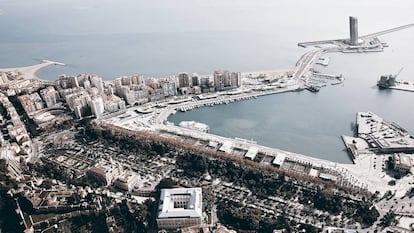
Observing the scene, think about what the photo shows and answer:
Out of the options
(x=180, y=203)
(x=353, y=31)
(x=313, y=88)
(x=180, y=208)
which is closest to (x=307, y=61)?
(x=313, y=88)

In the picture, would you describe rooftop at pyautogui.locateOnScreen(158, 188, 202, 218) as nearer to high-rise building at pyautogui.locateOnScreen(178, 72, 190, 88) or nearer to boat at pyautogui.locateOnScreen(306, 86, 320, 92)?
high-rise building at pyautogui.locateOnScreen(178, 72, 190, 88)

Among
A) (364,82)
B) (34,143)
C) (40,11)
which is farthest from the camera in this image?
(40,11)

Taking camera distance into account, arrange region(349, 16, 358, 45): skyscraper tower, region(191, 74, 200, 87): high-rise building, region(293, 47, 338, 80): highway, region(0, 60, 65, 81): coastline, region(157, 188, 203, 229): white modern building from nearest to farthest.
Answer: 1. region(157, 188, 203, 229): white modern building
2. region(191, 74, 200, 87): high-rise building
3. region(293, 47, 338, 80): highway
4. region(0, 60, 65, 81): coastline
5. region(349, 16, 358, 45): skyscraper tower

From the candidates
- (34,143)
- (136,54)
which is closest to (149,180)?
(34,143)

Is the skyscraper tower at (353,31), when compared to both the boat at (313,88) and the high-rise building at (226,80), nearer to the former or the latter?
the boat at (313,88)

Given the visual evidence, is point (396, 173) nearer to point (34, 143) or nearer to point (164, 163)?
point (164, 163)

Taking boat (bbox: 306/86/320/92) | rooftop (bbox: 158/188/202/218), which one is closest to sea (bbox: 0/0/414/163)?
boat (bbox: 306/86/320/92)
